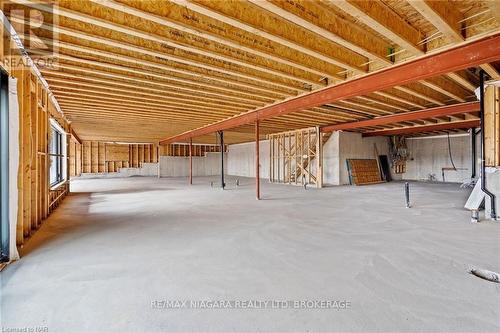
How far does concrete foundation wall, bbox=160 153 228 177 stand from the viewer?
17953 mm

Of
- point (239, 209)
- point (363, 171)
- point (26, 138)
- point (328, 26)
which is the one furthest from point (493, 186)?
point (26, 138)

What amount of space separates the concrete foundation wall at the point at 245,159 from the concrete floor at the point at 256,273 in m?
11.0

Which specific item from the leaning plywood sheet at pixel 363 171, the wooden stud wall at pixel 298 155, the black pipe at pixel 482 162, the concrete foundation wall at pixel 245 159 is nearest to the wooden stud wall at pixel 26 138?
the black pipe at pixel 482 162

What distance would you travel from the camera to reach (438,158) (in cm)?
1253

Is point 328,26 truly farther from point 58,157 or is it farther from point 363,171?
point 363,171

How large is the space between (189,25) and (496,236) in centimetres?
502

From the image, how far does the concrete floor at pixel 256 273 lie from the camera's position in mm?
1763

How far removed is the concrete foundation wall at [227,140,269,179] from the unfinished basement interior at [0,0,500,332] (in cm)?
902

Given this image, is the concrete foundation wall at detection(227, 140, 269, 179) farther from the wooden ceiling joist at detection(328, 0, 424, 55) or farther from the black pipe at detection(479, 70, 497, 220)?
the wooden ceiling joist at detection(328, 0, 424, 55)

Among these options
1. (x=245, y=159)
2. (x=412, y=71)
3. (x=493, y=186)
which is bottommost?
(x=493, y=186)

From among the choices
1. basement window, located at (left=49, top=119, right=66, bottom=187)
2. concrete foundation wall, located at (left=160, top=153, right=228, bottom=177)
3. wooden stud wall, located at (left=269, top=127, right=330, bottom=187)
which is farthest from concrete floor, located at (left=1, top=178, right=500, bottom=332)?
concrete foundation wall, located at (left=160, top=153, right=228, bottom=177)

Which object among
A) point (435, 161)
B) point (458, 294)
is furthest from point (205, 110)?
point (435, 161)

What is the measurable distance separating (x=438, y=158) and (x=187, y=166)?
1539 centimetres

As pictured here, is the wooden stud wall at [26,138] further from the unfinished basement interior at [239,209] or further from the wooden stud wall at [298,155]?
the wooden stud wall at [298,155]
